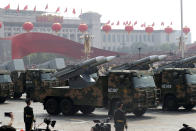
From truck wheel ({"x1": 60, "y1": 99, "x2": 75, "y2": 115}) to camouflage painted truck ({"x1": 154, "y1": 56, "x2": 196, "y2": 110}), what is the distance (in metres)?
5.52

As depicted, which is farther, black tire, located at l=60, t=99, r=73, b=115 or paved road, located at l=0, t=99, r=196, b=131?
black tire, located at l=60, t=99, r=73, b=115

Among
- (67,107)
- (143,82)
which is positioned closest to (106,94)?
(143,82)

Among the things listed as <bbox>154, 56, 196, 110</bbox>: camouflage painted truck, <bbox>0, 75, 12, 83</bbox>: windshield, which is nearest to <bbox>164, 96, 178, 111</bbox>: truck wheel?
<bbox>154, 56, 196, 110</bbox>: camouflage painted truck

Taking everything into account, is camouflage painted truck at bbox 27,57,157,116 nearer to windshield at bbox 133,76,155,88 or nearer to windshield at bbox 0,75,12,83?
windshield at bbox 133,76,155,88

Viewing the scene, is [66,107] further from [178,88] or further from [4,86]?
[4,86]

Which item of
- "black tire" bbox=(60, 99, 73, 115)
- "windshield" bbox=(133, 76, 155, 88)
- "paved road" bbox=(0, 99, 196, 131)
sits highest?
"windshield" bbox=(133, 76, 155, 88)

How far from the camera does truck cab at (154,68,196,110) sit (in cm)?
2206

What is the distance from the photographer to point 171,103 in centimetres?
2259

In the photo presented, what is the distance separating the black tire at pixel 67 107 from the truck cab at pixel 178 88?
5.48m

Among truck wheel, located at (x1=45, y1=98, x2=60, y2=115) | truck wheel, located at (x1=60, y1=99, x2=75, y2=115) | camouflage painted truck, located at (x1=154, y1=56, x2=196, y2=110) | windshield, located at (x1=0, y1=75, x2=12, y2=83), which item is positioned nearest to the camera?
truck wheel, located at (x1=60, y1=99, x2=75, y2=115)

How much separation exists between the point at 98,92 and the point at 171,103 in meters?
4.87

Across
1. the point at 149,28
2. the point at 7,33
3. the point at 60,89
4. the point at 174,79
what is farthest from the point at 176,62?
the point at 7,33

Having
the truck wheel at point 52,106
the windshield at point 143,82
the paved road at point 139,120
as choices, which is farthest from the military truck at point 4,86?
the windshield at point 143,82

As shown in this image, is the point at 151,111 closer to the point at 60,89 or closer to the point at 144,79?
the point at 144,79
